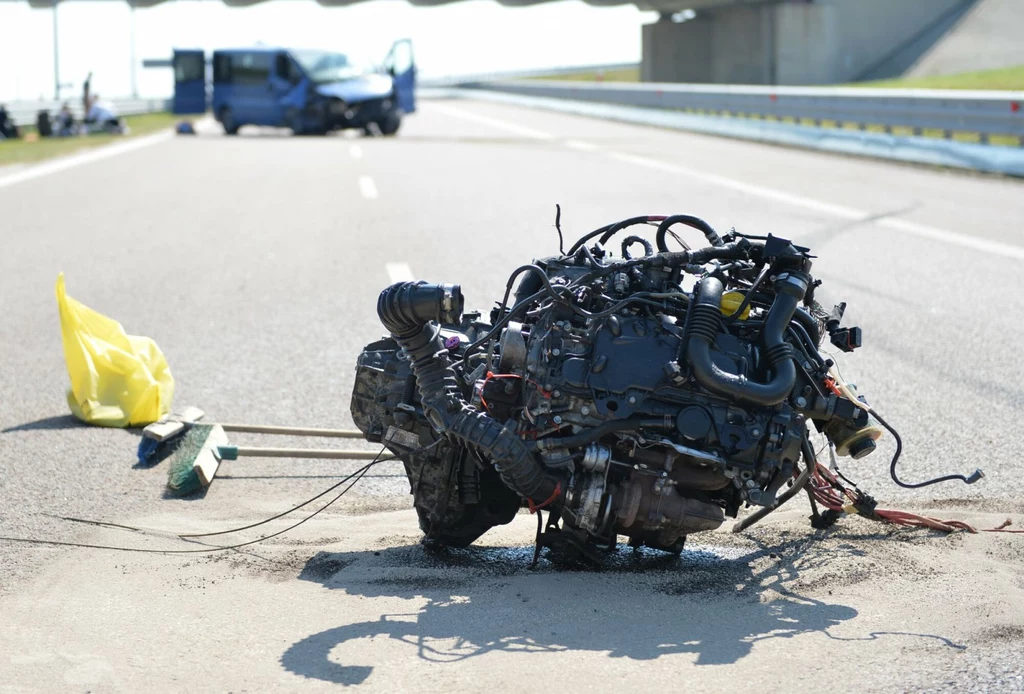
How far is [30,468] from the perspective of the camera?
6.00 m

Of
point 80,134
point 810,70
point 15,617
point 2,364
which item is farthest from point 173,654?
point 810,70

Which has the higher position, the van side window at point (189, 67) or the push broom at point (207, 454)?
the van side window at point (189, 67)

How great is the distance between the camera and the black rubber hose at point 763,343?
428 cm

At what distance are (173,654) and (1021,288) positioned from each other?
8.02m

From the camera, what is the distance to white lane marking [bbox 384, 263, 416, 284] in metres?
10.5

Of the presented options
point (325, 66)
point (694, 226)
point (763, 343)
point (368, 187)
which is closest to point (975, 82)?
point (325, 66)

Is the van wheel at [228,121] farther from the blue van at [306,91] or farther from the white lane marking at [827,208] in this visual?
the white lane marking at [827,208]

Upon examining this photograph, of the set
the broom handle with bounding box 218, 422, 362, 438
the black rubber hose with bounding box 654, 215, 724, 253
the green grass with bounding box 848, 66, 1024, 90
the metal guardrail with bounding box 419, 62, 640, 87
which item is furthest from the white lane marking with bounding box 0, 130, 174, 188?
the metal guardrail with bounding box 419, 62, 640, 87

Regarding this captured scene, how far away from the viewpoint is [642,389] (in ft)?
14.3

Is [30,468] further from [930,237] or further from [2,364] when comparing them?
[930,237]

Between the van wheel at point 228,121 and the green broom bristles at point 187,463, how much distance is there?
31.2 meters

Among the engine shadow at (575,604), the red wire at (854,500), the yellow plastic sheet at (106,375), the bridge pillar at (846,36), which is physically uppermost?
the bridge pillar at (846,36)

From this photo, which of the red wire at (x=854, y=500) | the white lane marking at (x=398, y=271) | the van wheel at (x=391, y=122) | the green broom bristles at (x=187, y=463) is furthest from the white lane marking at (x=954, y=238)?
the van wheel at (x=391, y=122)

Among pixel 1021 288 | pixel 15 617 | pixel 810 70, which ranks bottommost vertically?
pixel 15 617
